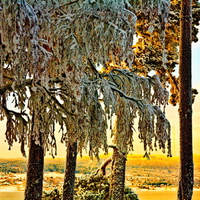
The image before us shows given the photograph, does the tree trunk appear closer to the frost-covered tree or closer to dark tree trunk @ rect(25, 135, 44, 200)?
the frost-covered tree

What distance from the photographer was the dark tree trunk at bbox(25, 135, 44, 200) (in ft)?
28.0

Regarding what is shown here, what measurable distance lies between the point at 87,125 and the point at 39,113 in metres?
1.04

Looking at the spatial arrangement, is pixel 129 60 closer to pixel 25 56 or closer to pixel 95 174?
pixel 25 56

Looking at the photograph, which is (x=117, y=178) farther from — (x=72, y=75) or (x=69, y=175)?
(x=72, y=75)

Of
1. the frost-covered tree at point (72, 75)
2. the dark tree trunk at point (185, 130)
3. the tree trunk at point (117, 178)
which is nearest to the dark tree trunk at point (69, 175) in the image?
the tree trunk at point (117, 178)

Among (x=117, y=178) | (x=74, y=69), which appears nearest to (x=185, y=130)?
(x=117, y=178)

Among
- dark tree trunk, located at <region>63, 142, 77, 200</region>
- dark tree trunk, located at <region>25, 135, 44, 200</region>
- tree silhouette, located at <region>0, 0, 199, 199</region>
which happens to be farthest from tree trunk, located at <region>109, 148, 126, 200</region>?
dark tree trunk, located at <region>25, 135, 44, 200</region>

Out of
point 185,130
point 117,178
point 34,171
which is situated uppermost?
point 185,130

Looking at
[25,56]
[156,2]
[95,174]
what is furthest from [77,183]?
[25,56]

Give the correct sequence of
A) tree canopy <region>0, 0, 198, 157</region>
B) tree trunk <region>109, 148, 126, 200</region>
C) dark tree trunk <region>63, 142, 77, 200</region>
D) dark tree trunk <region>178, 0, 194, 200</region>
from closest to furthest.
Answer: tree canopy <region>0, 0, 198, 157</region>
dark tree trunk <region>178, 0, 194, 200</region>
dark tree trunk <region>63, 142, 77, 200</region>
tree trunk <region>109, 148, 126, 200</region>

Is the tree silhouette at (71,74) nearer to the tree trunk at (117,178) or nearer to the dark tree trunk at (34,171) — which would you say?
the dark tree trunk at (34,171)

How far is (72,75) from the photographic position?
5.90 metres

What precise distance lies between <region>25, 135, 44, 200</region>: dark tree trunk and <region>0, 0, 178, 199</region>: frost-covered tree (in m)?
0.03

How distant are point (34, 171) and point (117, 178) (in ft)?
14.1
